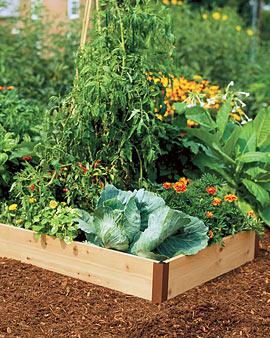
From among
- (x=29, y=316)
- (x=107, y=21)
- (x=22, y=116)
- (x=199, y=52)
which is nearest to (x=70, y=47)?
(x=199, y=52)

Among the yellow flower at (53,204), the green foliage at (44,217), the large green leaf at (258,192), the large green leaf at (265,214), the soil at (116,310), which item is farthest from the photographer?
the large green leaf at (265,214)

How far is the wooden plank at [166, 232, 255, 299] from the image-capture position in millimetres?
4398

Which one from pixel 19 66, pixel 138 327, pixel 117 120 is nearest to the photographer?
pixel 138 327

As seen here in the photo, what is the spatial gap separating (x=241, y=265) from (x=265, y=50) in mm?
7093

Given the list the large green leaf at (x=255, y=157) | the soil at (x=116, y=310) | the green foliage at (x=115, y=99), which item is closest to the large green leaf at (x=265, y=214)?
the large green leaf at (x=255, y=157)

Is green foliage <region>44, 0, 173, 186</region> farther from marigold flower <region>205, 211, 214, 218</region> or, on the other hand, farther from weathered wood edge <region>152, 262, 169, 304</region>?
weathered wood edge <region>152, 262, 169, 304</region>

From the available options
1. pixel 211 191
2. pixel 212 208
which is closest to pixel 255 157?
pixel 211 191

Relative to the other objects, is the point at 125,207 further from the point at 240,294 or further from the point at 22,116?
the point at 22,116

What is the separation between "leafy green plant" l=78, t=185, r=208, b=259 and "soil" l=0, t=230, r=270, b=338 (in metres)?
0.31

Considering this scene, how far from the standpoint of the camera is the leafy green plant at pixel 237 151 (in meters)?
5.70

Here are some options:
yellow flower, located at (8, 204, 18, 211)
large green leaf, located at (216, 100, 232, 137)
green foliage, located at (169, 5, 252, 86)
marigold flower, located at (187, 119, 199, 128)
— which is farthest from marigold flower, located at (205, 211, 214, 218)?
green foliage, located at (169, 5, 252, 86)

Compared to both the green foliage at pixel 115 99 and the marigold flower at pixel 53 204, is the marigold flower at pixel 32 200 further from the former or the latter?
the green foliage at pixel 115 99

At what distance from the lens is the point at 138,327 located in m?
3.96

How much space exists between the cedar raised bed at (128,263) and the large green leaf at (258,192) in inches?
14.7
